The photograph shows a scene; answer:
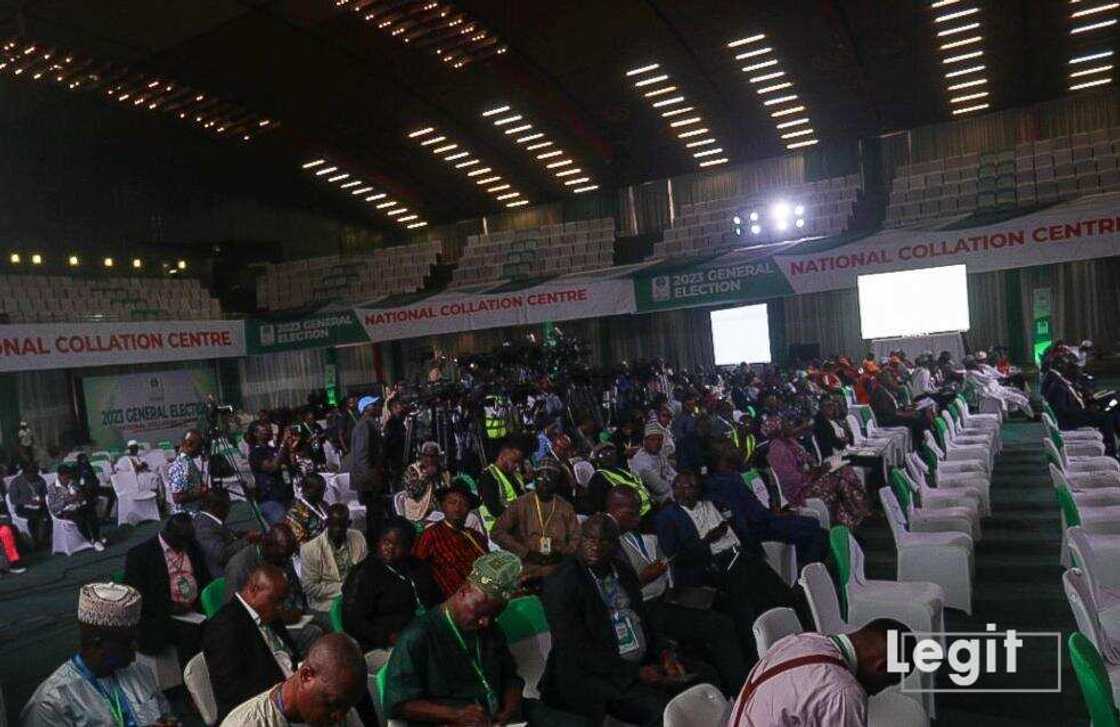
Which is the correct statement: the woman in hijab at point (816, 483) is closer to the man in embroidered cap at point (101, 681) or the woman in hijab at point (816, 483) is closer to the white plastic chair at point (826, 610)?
the white plastic chair at point (826, 610)

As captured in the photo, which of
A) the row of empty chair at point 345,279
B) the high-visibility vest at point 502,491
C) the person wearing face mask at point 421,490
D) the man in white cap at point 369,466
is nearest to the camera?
the high-visibility vest at point 502,491

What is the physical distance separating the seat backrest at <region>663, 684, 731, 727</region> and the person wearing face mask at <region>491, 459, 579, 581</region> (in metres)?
2.26

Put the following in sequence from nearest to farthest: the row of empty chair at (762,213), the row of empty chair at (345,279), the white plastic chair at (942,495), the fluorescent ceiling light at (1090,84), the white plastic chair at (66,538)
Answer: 1. the white plastic chair at (942,495)
2. the white plastic chair at (66,538)
3. the fluorescent ceiling light at (1090,84)
4. the row of empty chair at (762,213)
5. the row of empty chair at (345,279)

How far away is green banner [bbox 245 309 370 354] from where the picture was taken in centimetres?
1700

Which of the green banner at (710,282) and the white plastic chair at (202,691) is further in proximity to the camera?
the green banner at (710,282)

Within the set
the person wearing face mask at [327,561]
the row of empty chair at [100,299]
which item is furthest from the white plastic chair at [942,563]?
the row of empty chair at [100,299]

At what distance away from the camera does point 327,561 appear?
507cm

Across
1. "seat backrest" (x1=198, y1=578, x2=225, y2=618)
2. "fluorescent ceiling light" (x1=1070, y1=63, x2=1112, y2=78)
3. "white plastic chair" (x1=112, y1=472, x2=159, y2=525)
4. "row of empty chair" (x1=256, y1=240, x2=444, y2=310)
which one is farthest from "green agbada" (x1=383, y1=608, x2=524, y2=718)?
"row of empty chair" (x1=256, y1=240, x2=444, y2=310)

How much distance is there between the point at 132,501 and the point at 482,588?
9.58 meters

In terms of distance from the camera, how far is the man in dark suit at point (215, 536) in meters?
4.89

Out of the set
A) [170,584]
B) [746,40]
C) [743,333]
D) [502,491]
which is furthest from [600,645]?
[743,333]

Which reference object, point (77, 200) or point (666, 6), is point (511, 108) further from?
point (77, 200)

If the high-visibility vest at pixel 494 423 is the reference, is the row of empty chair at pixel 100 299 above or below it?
above

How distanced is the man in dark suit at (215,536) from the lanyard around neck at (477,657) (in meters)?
2.17
